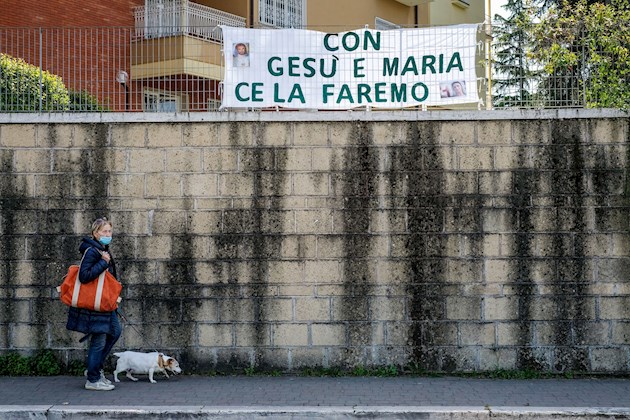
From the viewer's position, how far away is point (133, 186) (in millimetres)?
8922

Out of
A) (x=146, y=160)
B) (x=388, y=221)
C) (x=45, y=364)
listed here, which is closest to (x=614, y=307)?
(x=388, y=221)

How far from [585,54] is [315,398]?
205 inches

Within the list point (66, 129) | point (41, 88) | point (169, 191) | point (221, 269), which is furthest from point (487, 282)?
point (41, 88)

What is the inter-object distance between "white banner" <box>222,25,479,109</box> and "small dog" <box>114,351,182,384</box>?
3084 millimetres

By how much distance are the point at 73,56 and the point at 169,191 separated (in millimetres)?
2230

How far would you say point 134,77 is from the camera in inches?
373

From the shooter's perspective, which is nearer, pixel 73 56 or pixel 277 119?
pixel 277 119

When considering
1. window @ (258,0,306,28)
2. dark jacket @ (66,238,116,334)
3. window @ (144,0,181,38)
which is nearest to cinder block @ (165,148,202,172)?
dark jacket @ (66,238,116,334)

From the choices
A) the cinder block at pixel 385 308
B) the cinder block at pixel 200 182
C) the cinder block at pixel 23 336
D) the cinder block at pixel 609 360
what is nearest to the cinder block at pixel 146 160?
the cinder block at pixel 200 182

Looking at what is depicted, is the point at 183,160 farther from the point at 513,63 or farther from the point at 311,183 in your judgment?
the point at 513,63

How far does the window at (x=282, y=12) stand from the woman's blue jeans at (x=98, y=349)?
12598 mm

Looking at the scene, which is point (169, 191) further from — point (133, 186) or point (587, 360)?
point (587, 360)

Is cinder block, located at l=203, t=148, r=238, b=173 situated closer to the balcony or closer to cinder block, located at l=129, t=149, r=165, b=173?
cinder block, located at l=129, t=149, r=165, b=173

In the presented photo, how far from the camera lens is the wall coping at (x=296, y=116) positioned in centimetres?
890
